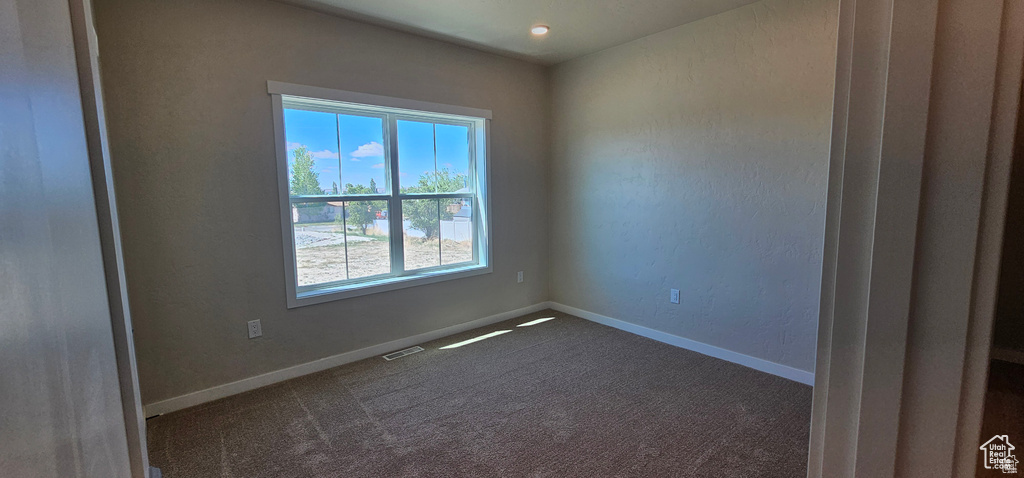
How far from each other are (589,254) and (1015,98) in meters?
3.82

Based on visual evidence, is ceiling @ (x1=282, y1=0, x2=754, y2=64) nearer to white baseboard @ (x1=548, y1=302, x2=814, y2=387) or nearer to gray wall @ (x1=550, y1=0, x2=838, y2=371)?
gray wall @ (x1=550, y1=0, x2=838, y2=371)

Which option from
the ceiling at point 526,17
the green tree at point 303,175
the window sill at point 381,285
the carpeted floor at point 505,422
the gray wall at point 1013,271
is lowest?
the carpeted floor at point 505,422

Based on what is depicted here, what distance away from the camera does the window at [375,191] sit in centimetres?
296

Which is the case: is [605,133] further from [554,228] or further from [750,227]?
[750,227]

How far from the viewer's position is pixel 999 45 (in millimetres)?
304

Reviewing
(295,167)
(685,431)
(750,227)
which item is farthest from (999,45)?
(295,167)

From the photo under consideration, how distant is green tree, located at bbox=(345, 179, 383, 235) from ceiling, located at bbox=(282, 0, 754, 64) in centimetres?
118

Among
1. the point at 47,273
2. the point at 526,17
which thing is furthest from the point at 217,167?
the point at 47,273

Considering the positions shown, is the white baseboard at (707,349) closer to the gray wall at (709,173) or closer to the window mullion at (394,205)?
the gray wall at (709,173)

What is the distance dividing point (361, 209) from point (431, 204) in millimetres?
632

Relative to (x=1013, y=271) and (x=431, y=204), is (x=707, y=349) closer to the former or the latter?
(x=431, y=204)

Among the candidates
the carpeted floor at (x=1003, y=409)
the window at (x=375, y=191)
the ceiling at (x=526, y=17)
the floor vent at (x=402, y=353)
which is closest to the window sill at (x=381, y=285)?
the window at (x=375, y=191)

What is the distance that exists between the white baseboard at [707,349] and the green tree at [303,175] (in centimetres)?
260

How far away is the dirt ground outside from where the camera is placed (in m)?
3.05
